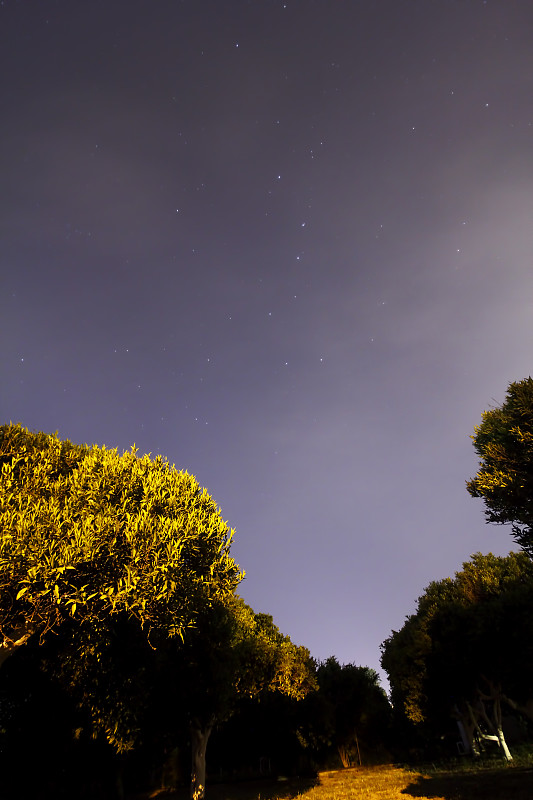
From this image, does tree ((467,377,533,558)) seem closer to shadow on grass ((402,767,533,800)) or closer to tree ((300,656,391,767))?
shadow on grass ((402,767,533,800))

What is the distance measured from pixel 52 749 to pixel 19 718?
298 centimetres

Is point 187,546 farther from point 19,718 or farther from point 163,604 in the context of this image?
point 19,718

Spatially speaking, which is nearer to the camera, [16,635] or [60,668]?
[16,635]

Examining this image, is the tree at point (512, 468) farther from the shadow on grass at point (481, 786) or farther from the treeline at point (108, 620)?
the treeline at point (108, 620)

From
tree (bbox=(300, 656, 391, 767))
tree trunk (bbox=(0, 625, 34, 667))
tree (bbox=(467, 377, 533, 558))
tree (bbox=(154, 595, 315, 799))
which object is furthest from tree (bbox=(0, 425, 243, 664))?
tree (bbox=(300, 656, 391, 767))

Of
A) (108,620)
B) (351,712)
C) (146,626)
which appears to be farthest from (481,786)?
(351,712)

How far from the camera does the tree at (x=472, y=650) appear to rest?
120 feet

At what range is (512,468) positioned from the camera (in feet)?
74.2

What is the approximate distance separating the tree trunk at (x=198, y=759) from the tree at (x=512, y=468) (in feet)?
78.9

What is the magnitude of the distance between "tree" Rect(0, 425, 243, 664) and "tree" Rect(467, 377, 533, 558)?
15.4m

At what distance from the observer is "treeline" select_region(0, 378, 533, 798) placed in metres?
14.6

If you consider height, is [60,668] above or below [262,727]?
above

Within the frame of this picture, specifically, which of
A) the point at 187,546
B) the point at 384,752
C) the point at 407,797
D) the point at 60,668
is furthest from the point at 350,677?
the point at 187,546

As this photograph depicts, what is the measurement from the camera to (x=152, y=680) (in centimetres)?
2231
